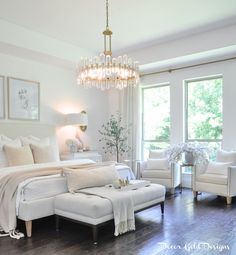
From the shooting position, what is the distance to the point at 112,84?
444cm

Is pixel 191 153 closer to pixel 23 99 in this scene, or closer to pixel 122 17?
pixel 122 17

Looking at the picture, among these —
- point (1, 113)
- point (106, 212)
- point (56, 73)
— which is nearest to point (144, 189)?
point (106, 212)

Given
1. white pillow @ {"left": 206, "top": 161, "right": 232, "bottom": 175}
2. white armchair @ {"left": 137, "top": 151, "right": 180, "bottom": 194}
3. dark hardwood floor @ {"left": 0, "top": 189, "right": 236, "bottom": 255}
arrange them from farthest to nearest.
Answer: white armchair @ {"left": 137, "top": 151, "right": 180, "bottom": 194}, white pillow @ {"left": 206, "top": 161, "right": 232, "bottom": 175}, dark hardwood floor @ {"left": 0, "top": 189, "right": 236, "bottom": 255}

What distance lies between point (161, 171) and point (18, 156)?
9.33 ft

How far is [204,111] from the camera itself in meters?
6.28

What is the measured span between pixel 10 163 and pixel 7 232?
51.4 inches

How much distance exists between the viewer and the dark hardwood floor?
2.94m

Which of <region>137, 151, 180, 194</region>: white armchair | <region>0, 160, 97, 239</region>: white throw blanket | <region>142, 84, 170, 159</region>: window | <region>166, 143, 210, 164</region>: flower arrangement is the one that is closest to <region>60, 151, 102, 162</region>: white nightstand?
<region>137, 151, 180, 194</region>: white armchair

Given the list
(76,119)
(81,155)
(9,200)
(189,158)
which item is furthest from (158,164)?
(9,200)

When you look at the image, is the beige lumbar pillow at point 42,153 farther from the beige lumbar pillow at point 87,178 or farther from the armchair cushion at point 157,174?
the armchair cushion at point 157,174

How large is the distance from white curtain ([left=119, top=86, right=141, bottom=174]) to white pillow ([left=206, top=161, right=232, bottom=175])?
2.13 m

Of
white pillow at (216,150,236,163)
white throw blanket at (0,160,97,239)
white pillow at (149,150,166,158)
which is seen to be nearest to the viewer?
white throw blanket at (0,160,97,239)

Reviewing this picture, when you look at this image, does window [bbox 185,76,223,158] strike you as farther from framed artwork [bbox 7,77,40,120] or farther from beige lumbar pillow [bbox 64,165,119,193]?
framed artwork [bbox 7,77,40,120]

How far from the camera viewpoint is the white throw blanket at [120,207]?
3303 millimetres
